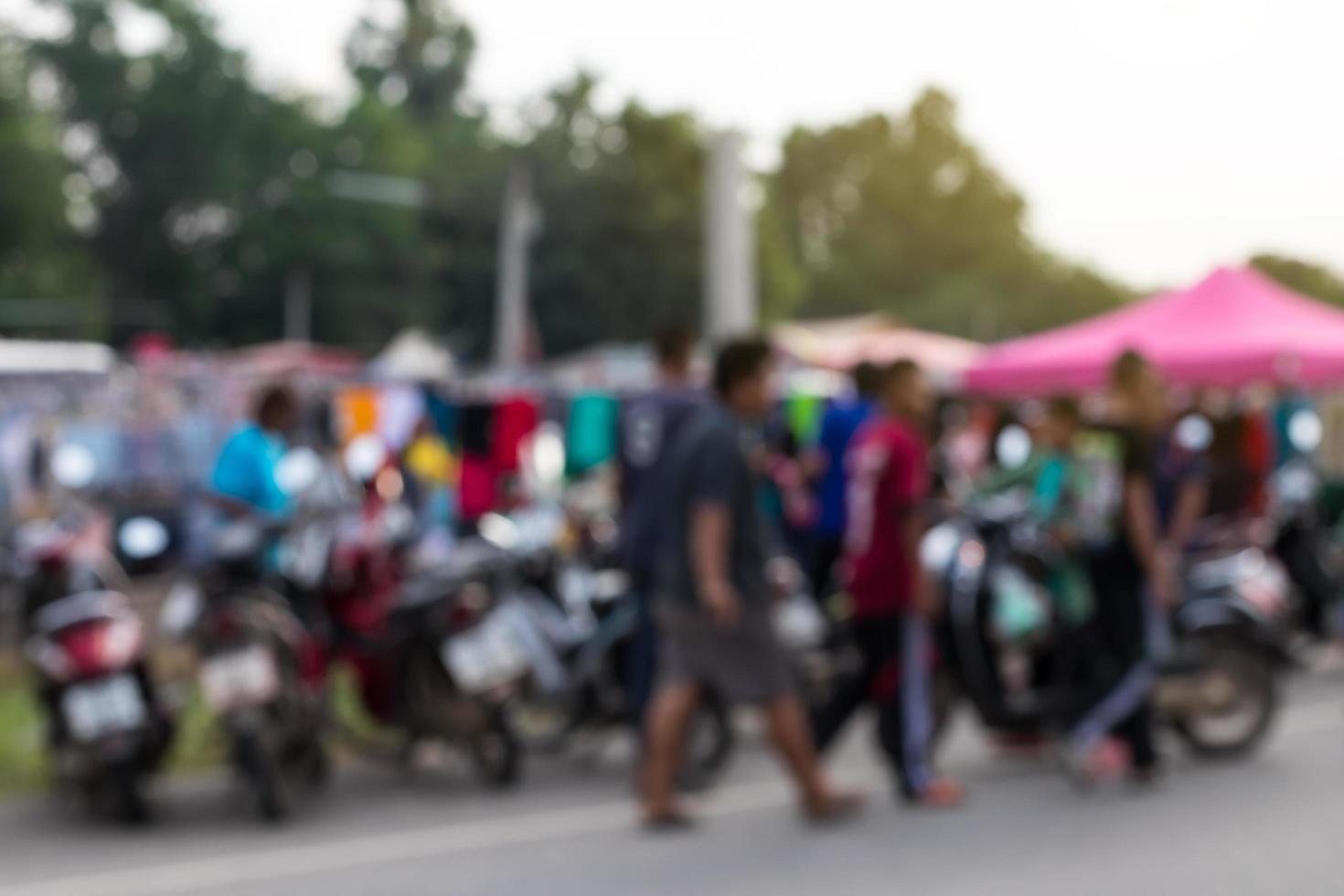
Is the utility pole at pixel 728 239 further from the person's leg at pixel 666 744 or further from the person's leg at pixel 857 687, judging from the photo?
the person's leg at pixel 666 744

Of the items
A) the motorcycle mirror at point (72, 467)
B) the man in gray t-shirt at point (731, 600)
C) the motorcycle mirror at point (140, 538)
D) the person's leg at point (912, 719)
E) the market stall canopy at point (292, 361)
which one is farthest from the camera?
the market stall canopy at point (292, 361)

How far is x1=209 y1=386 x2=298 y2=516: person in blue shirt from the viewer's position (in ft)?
24.8

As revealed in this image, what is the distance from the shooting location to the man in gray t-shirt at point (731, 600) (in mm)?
6809

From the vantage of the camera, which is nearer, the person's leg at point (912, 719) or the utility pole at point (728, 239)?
the person's leg at point (912, 719)

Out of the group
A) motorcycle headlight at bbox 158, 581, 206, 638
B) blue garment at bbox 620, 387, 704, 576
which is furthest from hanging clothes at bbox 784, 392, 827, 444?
motorcycle headlight at bbox 158, 581, 206, 638

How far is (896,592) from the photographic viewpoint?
23.7 feet

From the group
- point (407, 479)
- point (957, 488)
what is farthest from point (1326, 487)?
point (407, 479)

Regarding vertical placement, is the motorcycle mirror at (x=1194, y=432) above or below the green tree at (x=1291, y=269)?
below

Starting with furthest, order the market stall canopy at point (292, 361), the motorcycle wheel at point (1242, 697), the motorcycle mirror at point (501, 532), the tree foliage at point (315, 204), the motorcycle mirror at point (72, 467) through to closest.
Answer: the tree foliage at point (315, 204) < the market stall canopy at point (292, 361) < the motorcycle mirror at point (72, 467) < the motorcycle mirror at point (501, 532) < the motorcycle wheel at point (1242, 697)

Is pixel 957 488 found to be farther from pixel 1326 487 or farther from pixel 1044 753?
pixel 1044 753

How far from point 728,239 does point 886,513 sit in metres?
6.24

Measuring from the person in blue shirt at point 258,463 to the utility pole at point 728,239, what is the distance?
210 inches

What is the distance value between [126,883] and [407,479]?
5.24m

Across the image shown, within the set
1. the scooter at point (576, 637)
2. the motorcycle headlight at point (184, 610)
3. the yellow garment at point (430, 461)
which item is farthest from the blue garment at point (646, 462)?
the yellow garment at point (430, 461)
